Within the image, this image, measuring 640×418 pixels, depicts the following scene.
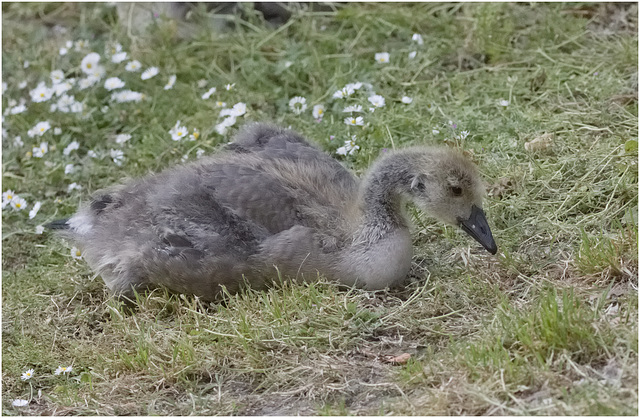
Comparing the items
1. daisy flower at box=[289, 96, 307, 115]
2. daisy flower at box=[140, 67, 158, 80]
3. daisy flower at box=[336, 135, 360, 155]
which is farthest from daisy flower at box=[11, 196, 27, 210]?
daisy flower at box=[336, 135, 360, 155]

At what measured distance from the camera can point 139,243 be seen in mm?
5027

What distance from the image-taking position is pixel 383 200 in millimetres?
4906

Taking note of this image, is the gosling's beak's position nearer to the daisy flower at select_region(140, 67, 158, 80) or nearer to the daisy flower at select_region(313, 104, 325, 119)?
the daisy flower at select_region(313, 104, 325, 119)

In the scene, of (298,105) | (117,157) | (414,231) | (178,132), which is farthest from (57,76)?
(414,231)

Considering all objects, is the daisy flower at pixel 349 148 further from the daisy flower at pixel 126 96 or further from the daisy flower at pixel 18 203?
the daisy flower at pixel 18 203

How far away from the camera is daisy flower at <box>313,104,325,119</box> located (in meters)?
6.72

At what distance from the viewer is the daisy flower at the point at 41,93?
24.3 ft

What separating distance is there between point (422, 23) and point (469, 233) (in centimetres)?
327

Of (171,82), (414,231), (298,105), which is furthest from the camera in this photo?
(171,82)

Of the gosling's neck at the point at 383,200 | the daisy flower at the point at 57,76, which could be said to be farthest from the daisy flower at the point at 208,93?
the gosling's neck at the point at 383,200

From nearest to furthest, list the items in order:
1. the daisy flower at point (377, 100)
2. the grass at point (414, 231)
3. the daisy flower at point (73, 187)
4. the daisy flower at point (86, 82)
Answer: the grass at point (414, 231)
the daisy flower at point (377, 100)
the daisy flower at point (73, 187)
the daisy flower at point (86, 82)

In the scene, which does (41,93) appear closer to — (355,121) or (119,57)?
(119,57)

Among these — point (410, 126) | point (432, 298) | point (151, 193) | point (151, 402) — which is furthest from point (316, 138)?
point (151, 402)

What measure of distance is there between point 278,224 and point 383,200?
586 millimetres
